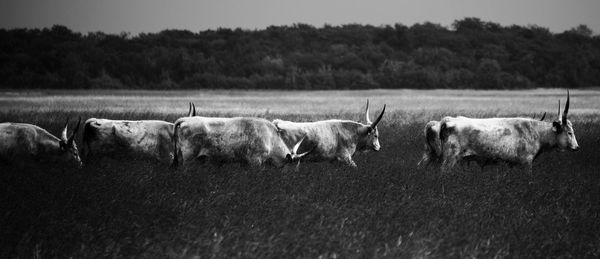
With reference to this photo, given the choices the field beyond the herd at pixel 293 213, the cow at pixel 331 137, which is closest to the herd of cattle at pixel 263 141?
the cow at pixel 331 137

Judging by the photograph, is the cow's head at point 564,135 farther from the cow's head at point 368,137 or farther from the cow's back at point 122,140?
the cow's back at point 122,140

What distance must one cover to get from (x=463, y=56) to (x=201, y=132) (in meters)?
74.0

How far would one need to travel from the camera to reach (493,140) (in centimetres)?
1180

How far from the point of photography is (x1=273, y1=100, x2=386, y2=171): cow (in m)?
11.6

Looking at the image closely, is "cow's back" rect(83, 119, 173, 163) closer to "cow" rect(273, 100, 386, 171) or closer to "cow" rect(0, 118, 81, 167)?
"cow" rect(0, 118, 81, 167)

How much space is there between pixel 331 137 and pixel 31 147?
4503 mm

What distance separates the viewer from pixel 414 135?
1838 cm

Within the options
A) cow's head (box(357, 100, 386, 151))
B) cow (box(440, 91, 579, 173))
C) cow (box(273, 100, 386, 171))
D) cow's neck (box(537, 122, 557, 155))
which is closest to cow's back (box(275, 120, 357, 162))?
cow (box(273, 100, 386, 171))

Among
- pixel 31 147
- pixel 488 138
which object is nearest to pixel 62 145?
pixel 31 147

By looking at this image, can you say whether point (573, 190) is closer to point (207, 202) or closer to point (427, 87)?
point (207, 202)

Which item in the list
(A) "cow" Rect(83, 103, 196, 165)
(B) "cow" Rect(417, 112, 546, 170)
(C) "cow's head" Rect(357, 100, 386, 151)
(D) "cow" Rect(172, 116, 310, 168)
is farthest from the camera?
(C) "cow's head" Rect(357, 100, 386, 151)

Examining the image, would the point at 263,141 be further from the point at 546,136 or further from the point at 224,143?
the point at 546,136

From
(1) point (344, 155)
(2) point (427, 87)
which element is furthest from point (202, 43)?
(1) point (344, 155)

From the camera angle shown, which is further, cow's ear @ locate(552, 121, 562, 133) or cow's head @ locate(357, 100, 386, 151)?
cow's head @ locate(357, 100, 386, 151)
